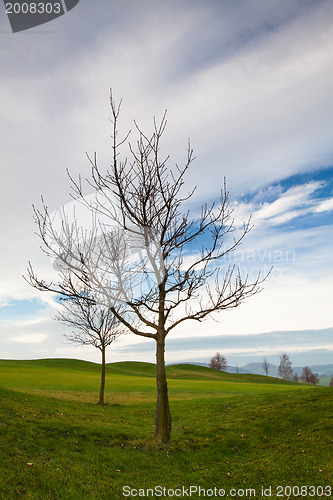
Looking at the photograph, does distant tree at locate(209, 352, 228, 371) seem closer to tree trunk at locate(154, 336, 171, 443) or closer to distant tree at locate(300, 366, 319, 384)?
distant tree at locate(300, 366, 319, 384)

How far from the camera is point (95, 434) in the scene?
13.5 meters

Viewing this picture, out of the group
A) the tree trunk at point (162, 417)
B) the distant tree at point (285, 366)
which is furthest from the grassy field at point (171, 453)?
the distant tree at point (285, 366)

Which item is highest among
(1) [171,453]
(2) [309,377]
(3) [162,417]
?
(3) [162,417]

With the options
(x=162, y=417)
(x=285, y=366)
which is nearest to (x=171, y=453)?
(x=162, y=417)

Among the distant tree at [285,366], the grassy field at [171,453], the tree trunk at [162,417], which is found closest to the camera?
the grassy field at [171,453]

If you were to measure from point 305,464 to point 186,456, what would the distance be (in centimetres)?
408

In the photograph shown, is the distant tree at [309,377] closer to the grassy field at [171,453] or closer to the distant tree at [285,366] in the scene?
the distant tree at [285,366]

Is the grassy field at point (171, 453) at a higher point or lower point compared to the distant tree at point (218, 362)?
higher

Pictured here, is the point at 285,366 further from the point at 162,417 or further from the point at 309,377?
the point at 162,417

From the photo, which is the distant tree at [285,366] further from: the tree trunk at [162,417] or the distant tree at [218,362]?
the tree trunk at [162,417]

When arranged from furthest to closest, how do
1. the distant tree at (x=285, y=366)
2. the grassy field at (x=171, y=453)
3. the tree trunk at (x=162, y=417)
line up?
the distant tree at (x=285, y=366) < the tree trunk at (x=162, y=417) < the grassy field at (x=171, y=453)

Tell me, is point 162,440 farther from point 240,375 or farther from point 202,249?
point 240,375

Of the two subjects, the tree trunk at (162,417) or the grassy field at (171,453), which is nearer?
the grassy field at (171,453)

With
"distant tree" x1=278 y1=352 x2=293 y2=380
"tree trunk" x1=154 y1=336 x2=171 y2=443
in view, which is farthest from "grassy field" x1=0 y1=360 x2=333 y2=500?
"distant tree" x1=278 y1=352 x2=293 y2=380
